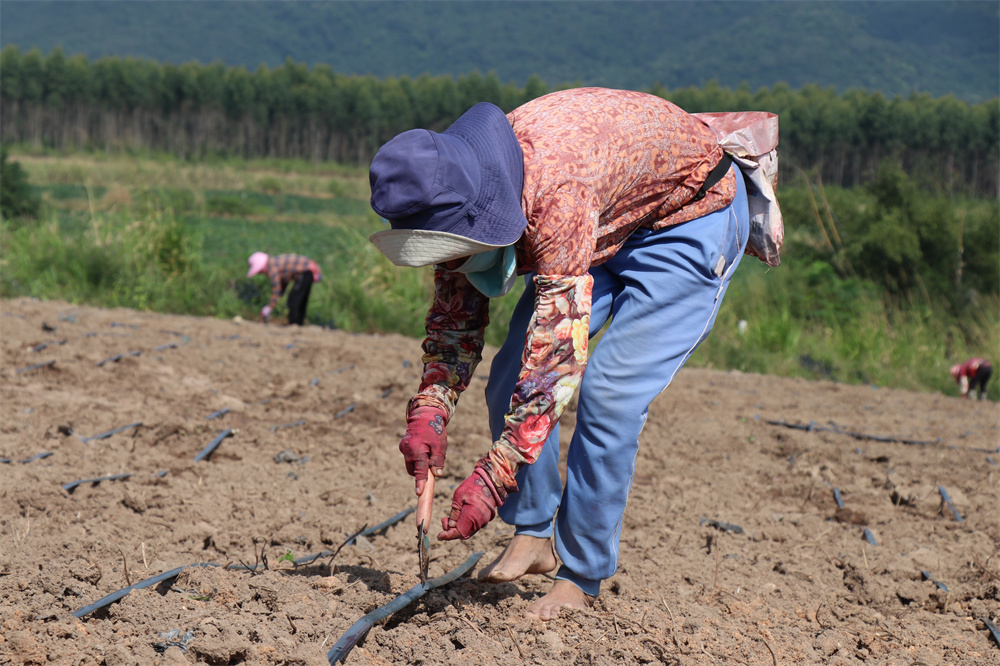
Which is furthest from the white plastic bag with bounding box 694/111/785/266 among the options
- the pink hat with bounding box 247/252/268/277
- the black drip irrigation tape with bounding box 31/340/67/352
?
the pink hat with bounding box 247/252/268/277

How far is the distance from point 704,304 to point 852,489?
75.5 inches

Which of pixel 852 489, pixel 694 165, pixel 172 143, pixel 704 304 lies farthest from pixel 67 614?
pixel 172 143

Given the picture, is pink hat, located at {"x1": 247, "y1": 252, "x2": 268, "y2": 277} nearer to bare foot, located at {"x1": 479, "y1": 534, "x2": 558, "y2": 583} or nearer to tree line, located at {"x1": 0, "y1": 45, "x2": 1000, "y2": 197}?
bare foot, located at {"x1": 479, "y1": 534, "x2": 558, "y2": 583}

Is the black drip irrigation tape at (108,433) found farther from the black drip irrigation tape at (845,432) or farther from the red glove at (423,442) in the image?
the black drip irrigation tape at (845,432)

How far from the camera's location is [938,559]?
8.91 ft

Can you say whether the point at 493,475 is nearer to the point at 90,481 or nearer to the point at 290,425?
the point at 90,481

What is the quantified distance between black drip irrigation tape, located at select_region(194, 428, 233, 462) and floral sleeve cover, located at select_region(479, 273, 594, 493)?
76.9 inches

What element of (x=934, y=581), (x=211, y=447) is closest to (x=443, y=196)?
(x=934, y=581)

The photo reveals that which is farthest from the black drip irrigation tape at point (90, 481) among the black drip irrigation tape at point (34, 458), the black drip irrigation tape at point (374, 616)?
the black drip irrigation tape at point (374, 616)

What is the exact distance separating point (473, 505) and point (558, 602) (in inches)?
19.7

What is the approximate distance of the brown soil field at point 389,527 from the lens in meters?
1.85

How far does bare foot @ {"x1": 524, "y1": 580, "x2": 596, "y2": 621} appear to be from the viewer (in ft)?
6.48

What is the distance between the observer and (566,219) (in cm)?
166

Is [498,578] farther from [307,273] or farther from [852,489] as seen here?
[307,273]
